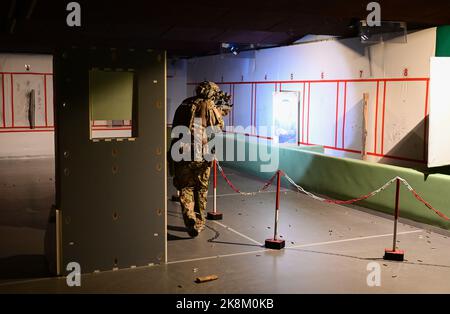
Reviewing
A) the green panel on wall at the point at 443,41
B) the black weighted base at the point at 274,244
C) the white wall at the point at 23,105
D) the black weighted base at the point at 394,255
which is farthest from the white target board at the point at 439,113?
the white wall at the point at 23,105

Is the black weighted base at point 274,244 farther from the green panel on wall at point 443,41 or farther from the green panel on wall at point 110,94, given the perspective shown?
the green panel on wall at point 443,41

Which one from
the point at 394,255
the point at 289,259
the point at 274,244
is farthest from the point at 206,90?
the point at 394,255

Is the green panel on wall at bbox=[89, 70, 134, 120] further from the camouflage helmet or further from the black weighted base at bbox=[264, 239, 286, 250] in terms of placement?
the black weighted base at bbox=[264, 239, 286, 250]

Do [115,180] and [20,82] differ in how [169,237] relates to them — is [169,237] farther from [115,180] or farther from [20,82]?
[20,82]

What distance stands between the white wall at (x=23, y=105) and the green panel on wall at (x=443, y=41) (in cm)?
1155

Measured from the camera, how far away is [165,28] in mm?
11109

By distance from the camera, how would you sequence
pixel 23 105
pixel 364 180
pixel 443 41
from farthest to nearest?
1. pixel 23 105
2. pixel 364 180
3. pixel 443 41

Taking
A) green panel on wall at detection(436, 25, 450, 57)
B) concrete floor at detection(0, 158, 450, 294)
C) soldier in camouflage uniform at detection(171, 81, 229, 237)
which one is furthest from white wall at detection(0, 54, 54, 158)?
green panel on wall at detection(436, 25, 450, 57)

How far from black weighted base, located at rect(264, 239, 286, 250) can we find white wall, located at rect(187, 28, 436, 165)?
3.69m

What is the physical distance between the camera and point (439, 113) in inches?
299

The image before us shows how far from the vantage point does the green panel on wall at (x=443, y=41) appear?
27.1 ft

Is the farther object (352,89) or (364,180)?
(352,89)

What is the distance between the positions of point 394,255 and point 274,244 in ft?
4.85

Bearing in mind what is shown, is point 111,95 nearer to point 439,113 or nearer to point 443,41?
point 439,113
